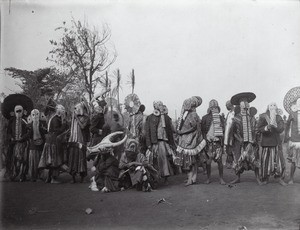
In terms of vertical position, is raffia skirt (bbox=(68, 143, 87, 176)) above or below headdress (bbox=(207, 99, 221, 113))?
below

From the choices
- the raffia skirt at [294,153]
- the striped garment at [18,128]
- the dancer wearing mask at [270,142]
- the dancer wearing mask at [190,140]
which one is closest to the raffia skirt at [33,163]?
the striped garment at [18,128]

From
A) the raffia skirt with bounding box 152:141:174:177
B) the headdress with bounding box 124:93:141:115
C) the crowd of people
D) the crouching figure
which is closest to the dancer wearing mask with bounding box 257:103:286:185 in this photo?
the crowd of people

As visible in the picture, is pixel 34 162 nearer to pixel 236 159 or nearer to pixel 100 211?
pixel 100 211

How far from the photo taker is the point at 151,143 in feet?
27.1

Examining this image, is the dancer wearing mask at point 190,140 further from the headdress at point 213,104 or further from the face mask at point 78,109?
the face mask at point 78,109

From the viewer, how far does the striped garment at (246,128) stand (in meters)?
7.90

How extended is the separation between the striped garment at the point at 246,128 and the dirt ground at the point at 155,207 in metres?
0.99

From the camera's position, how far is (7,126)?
26.9 feet

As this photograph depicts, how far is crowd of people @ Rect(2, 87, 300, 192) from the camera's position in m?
7.61

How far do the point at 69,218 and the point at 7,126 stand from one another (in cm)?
310

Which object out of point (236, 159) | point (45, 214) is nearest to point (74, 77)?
point (45, 214)

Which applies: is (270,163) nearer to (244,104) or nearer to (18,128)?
(244,104)

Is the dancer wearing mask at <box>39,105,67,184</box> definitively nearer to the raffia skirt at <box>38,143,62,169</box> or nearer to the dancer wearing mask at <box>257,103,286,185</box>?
the raffia skirt at <box>38,143,62,169</box>

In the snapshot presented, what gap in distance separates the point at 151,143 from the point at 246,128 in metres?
2.05
